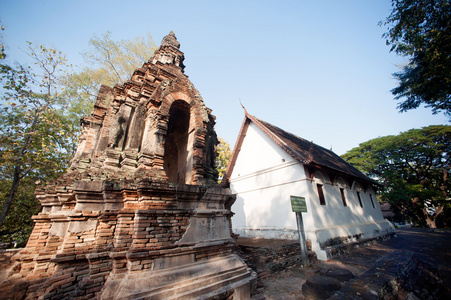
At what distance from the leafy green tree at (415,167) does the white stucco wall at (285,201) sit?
27.8 feet

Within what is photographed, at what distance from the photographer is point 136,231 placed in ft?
10.8

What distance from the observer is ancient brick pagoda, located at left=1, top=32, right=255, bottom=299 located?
3219 mm

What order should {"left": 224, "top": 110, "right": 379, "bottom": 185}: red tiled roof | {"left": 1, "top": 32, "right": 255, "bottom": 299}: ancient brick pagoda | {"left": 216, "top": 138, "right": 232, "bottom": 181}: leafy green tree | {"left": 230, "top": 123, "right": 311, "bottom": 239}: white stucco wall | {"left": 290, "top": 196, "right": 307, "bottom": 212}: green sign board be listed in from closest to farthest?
{"left": 1, "top": 32, "right": 255, "bottom": 299}: ancient brick pagoda → {"left": 290, "top": 196, "right": 307, "bottom": 212}: green sign board → {"left": 224, "top": 110, "right": 379, "bottom": 185}: red tiled roof → {"left": 230, "top": 123, "right": 311, "bottom": 239}: white stucco wall → {"left": 216, "top": 138, "right": 232, "bottom": 181}: leafy green tree

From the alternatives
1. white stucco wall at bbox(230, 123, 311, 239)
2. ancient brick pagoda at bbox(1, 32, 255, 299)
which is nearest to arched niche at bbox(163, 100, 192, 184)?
ancient brick pagoda at bbox(1, 32, 255, 299)

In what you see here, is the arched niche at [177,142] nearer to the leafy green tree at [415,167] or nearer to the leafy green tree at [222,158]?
the leafy green tree at [222,158]

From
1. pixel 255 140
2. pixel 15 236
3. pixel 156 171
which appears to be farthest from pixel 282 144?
pixel 15 236

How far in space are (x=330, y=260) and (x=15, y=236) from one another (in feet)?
67.6

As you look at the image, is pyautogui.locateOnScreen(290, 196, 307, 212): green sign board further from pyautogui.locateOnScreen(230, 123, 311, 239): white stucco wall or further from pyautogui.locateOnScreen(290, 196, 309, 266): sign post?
pyautogui.locateOnScreen(230, 123, 311, 239): white stucco wall

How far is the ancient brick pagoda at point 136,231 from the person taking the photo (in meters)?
3.22

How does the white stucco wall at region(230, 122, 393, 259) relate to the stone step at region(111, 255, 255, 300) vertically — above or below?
above

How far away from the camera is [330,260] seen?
7.50m

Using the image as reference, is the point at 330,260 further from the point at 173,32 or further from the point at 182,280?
the point at 173,32

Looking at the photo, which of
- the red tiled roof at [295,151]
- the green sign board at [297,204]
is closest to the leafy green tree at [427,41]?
the red tiled roof at [295,151]

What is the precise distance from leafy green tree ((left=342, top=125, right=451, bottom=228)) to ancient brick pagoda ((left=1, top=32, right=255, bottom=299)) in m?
22.4
